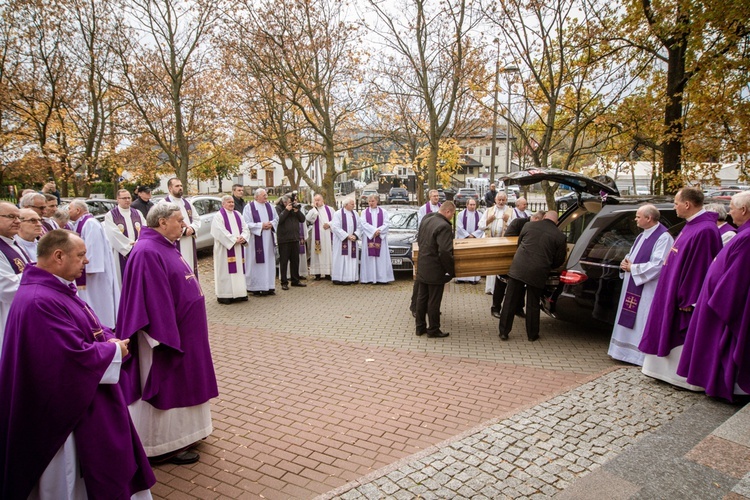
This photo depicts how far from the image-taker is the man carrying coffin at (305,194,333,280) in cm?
1234

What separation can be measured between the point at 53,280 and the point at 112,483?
3.99 feet

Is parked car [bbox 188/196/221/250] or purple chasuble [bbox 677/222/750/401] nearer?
purple chasuble [bbox 677/222/750/401]

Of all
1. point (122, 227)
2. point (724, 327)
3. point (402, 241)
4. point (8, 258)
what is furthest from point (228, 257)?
point (724, 327)

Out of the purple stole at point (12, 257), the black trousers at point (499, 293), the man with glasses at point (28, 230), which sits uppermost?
the man with glasses at point (28, 230)

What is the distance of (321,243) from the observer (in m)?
12.4

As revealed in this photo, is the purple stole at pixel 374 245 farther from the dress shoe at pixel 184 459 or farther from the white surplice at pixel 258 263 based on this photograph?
the dress shoe at pixel 184 459

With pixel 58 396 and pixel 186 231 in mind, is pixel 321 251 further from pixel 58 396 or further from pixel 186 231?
pixel 58 396

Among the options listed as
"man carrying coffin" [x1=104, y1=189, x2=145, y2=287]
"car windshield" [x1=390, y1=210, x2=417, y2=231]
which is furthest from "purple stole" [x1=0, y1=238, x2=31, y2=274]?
"car windshield" [x1=390, y1=210, x2=417, y2=231]

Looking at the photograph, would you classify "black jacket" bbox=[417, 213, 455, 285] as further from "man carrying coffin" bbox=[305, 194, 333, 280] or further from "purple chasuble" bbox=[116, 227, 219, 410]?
"man carrying coffin" bbox=[305, 194, 333, 280]

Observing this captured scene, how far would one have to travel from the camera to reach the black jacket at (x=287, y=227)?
36.2ft

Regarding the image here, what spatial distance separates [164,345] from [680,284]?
5.03 metres

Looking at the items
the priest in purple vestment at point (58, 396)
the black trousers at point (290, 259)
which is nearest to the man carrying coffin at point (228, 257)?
the black trousers at point (290, 259)

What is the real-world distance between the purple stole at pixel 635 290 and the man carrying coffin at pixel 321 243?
7632 mm

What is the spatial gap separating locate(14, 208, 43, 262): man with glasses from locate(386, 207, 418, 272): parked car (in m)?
8.06
